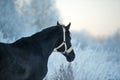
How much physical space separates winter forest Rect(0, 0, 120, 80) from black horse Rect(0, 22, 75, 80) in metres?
1.53

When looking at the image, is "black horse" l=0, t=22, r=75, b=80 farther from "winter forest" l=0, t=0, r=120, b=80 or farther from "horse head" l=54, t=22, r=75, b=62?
"winter forest" l=0, t=0, r=120, b=80

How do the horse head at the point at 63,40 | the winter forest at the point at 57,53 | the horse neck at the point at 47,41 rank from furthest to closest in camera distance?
the winter forest at the point at 57,53, the horse head at the point at 63,40, the horse neck at the point at 47,41

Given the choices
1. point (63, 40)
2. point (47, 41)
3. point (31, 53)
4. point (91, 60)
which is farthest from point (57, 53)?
point (31, 53)

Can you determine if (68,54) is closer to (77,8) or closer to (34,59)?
(34,59)

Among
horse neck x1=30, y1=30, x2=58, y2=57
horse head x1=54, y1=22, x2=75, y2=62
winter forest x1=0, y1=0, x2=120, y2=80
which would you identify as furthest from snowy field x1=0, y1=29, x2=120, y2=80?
horse neck x1=30, y1=30, x2=58, y2=57

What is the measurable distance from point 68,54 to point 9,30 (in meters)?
1.58

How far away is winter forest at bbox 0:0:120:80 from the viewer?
565 cm

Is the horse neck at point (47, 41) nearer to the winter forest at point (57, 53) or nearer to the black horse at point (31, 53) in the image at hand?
the black horse at point (31, 53)

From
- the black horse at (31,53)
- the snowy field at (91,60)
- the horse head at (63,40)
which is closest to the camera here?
the black horse at (31,53)

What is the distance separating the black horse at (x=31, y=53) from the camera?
11.8 ft

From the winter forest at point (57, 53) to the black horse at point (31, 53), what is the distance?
1.53 m

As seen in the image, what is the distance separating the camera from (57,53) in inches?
230

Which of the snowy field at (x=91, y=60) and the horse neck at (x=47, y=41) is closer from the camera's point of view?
the horse neck at (x=47, y=41)

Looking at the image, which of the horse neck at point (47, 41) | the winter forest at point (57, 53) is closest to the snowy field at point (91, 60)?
the winter forest at point (57, 53)
